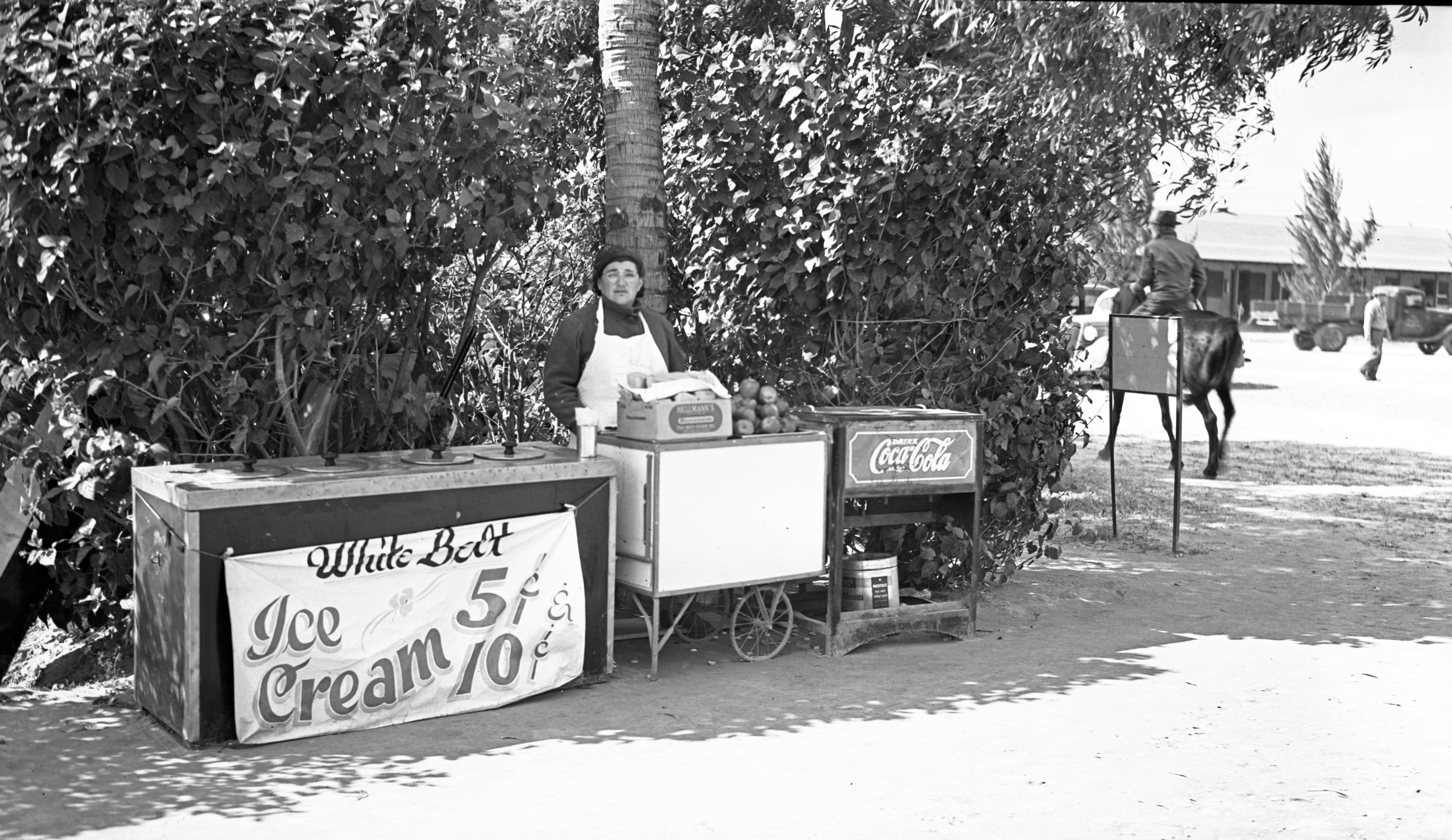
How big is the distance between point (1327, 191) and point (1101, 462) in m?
49.3

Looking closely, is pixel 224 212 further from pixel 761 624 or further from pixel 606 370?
pixel 761 624

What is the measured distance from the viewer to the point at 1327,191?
58750mm

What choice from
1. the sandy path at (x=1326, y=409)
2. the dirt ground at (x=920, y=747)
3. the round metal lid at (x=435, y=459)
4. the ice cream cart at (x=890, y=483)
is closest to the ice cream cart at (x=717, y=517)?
the ice cream cart at (x=890, y=483)

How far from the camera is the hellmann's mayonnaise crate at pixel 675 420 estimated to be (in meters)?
6.16

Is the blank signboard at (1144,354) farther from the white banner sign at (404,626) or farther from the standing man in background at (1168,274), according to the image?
the white banner sign at (404,626)

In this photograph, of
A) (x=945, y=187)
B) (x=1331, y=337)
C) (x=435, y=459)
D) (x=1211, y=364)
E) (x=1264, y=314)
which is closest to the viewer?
(x=435, y=459)

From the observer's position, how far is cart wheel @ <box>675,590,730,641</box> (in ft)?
23.8

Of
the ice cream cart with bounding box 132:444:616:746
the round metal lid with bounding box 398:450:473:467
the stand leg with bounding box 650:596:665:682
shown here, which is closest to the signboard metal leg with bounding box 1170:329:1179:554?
the stand leg with bounding box 650:596:665:682

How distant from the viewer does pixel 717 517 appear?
6352mm

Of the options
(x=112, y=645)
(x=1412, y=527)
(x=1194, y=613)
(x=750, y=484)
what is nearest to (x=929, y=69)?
(x=750, y=484)

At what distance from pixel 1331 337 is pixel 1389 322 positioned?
1654mm

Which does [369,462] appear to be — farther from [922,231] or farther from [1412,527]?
[1412,527]

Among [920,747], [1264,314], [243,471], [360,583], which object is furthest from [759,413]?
[1264,314]

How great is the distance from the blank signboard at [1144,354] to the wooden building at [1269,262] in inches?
1818
